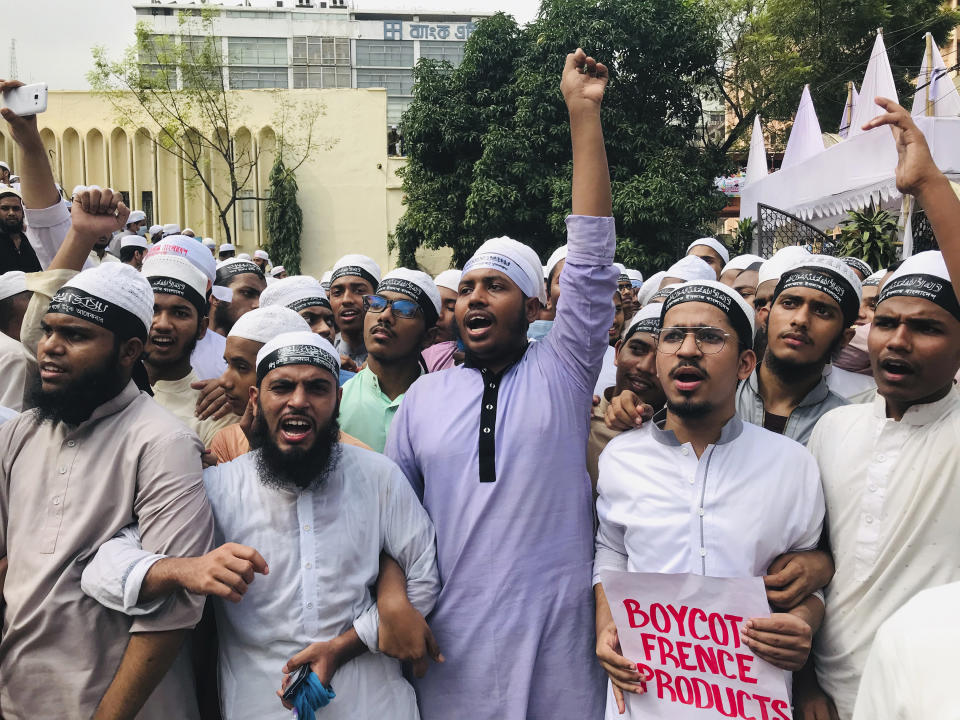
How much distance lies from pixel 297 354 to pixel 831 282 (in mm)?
2108

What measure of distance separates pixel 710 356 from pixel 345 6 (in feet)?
231

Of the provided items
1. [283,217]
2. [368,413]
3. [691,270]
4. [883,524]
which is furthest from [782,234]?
[283,217]

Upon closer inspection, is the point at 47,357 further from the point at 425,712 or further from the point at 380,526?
the point at 425,712

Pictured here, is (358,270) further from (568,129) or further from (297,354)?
(568,129)

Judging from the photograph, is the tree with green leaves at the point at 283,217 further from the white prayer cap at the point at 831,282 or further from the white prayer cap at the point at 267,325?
the white prayer cap at the point at 831,282

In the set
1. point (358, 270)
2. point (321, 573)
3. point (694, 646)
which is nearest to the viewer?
point (694, 646)

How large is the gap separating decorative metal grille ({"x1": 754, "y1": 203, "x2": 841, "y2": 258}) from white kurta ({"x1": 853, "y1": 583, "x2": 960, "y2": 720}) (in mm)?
12147

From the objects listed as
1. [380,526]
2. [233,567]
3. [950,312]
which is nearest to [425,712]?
[380,526]

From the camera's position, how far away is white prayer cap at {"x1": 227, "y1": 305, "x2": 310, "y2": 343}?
3369mm

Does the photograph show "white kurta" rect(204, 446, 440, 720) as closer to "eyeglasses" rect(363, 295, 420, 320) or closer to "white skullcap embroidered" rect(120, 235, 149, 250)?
"eyeglasses" rect(363, 295, 420, 320)

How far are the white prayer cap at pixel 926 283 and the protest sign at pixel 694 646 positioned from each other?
3.45 ft

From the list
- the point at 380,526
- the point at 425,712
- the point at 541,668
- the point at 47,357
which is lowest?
the point at 425,712

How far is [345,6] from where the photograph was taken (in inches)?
2589

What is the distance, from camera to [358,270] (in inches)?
204
